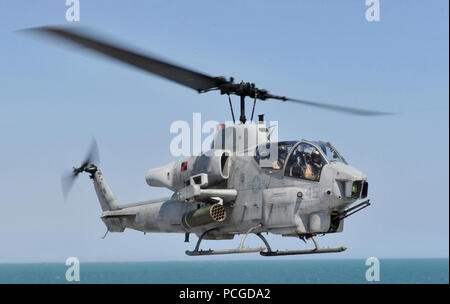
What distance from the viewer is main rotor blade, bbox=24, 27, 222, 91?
11784 millimetres

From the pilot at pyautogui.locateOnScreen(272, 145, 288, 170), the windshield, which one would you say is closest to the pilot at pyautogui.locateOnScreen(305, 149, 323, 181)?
the windshield

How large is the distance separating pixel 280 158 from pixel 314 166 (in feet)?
3.31

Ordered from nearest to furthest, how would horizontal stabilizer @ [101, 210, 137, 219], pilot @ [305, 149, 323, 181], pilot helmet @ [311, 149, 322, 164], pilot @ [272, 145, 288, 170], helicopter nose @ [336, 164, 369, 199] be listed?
helicopter nose @ [336, 164, 369, 199], pilot @ [305, 149, 323, 181], pilot helmet @ [311, 149, 322, 164], pilot @ [272, 145, 288, 170], horizontal stabilizer @ [101, 210, 137, 219]

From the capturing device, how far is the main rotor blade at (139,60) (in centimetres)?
1178

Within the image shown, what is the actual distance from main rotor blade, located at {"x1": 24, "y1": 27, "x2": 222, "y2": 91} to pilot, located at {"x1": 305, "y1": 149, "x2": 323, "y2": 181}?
3209 millimetres

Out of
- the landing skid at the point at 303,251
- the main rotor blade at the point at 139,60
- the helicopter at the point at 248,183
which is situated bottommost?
the landing skid at the point at 303,251

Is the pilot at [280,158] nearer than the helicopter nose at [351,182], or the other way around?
the helicopter nose at [351,182]

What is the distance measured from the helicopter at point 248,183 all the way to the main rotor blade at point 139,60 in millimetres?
26

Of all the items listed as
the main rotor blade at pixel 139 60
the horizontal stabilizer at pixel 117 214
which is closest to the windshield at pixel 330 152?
the main rotor blade at pixel 139 60

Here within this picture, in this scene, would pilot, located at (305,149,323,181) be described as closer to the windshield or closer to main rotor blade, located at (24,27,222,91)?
the windshield

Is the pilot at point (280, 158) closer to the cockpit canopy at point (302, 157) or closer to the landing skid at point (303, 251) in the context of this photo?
the cockpit canopy at point (302, 157)

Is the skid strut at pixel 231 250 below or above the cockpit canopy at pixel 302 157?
below
